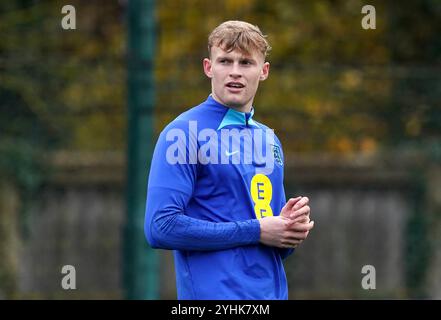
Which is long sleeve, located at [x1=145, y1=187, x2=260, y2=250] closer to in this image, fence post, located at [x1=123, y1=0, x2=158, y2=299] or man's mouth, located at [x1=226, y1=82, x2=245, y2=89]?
man's mouth, located at [x1=226, y1=82, x2=245, y2=89]

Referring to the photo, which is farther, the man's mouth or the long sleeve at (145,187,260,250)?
the man's mouth

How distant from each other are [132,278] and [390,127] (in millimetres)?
2199

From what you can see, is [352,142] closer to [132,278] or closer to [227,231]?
[132,278]

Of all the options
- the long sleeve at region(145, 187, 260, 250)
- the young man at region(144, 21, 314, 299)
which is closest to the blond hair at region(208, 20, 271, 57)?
the young man at region(144, 21, 314, 299)

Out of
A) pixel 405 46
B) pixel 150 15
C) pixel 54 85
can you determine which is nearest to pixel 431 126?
pixel 405 46

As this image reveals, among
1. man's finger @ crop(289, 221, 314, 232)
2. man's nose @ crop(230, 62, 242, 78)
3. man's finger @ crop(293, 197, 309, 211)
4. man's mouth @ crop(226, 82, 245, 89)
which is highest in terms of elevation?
man's nose @ crop(230, 62, 242, 78)

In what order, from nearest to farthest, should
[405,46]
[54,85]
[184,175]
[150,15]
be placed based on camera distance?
[184,175] → [150,15] → [54,85] → [405,46]

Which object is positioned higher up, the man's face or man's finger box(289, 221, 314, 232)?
the man's face

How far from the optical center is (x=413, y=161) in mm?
7227

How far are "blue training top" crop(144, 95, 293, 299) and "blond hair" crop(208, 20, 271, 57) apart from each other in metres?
0.23

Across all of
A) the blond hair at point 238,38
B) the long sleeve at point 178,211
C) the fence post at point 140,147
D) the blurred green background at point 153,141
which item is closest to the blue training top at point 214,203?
the long sleeve at point 178,211

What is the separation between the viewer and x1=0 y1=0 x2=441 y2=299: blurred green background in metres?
6.83

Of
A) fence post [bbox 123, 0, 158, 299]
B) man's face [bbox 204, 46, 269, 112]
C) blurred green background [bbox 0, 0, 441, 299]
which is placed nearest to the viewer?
man's face [bbox 204, 46, 269, 112]

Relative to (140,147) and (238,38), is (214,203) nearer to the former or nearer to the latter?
(238,38)
